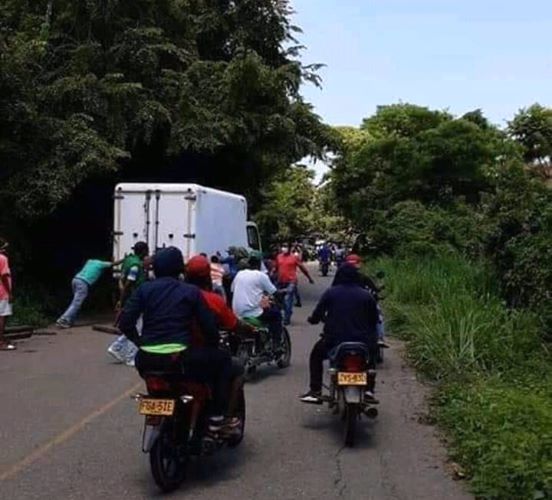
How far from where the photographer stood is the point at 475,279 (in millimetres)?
19672

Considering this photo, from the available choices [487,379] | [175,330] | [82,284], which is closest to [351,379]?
[175,330]

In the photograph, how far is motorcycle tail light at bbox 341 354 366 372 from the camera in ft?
28.2

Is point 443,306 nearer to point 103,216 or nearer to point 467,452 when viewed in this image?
point 467,452

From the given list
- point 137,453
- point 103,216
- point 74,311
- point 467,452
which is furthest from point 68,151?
point 467,452

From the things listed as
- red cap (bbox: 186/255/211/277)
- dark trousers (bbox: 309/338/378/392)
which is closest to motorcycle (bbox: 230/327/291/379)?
dark trousers (bbox: 309/338/378/392)

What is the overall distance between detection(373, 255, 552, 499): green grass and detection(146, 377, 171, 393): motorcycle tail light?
2.40 metres

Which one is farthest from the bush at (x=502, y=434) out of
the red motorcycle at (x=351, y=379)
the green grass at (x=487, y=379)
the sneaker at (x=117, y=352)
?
the sneaker at (x=117, y=352)

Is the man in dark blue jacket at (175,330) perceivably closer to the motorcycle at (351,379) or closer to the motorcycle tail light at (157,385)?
the motorcycle tail light at (157,385)

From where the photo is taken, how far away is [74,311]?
1947 cm

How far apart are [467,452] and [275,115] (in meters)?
20.1

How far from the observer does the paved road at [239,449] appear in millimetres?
6969

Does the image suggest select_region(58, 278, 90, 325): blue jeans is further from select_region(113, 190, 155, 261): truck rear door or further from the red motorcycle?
the red motorcycle

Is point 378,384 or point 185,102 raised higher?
point 185,102

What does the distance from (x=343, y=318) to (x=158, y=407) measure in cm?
275
